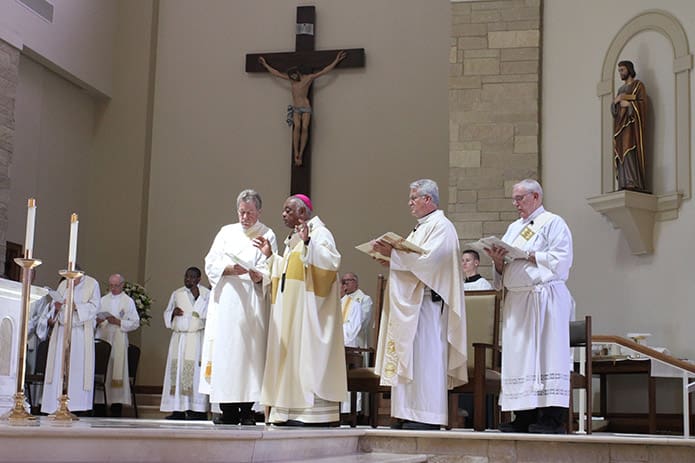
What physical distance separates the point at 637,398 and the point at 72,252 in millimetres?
6363

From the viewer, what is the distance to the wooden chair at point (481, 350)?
6.20 m

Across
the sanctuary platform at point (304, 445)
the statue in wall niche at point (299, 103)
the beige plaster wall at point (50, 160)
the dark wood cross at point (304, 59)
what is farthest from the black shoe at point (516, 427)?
the beige plaster wall at point (50, 160)

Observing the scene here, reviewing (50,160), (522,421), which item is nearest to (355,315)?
(522,421)

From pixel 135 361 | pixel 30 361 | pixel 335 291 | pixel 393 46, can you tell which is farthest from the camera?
pixel 393 46

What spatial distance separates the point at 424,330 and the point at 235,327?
130 centimetres

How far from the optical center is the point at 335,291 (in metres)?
6.56

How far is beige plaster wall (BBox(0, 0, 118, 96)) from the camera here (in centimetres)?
1120

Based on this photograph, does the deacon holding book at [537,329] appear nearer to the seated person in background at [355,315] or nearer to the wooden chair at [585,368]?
the wooden chair at [585,368]

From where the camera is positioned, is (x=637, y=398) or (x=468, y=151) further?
(x=468, y=151)

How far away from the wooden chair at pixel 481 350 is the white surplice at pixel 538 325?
0.55 ft

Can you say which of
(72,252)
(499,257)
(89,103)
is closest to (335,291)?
(499,257)

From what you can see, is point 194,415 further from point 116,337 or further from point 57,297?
point 57,297

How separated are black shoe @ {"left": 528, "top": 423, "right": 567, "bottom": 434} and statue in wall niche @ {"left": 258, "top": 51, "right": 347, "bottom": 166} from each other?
7137mm

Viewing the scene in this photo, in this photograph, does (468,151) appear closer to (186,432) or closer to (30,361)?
(30,361)
